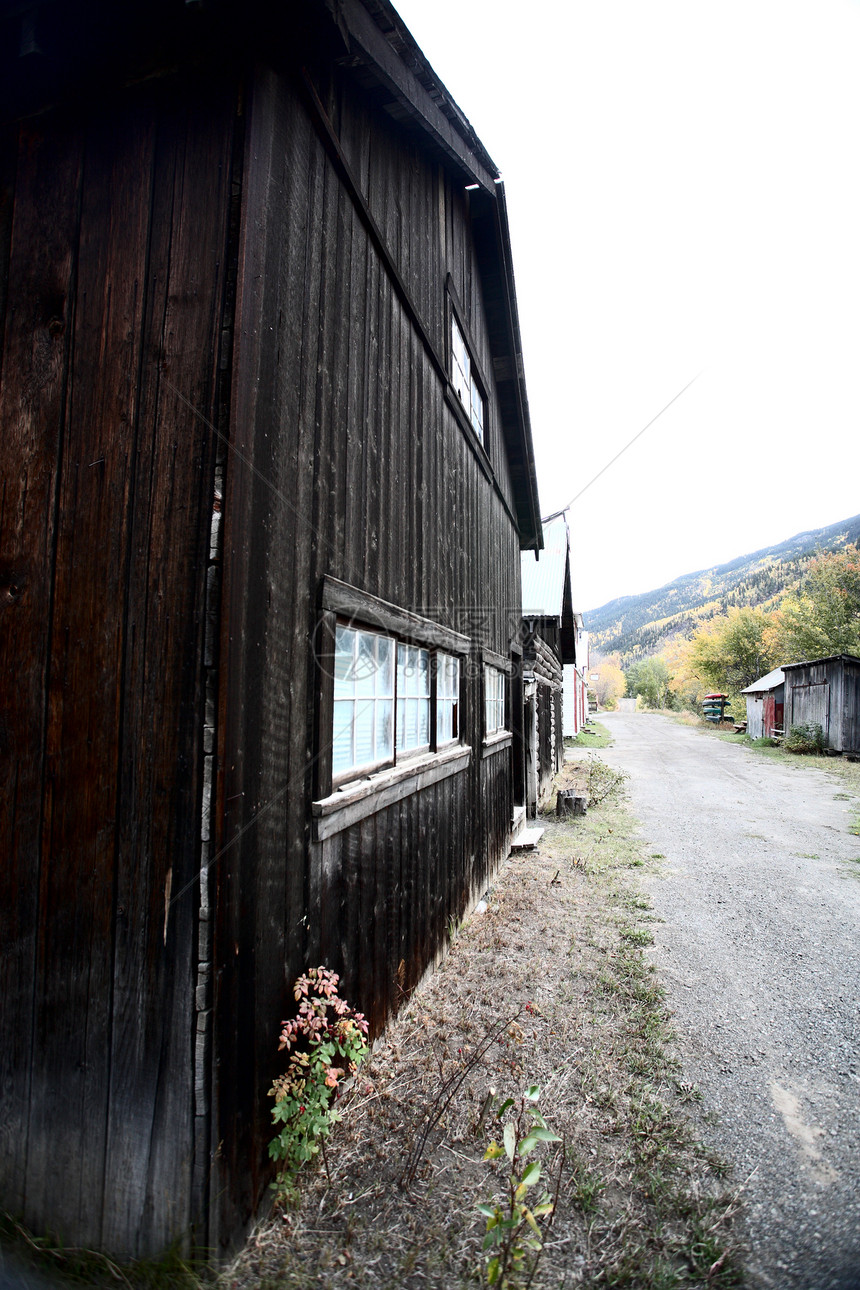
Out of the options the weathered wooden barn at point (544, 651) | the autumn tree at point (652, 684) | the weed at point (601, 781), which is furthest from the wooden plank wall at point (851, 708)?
the autumn tree at point (652, 684)

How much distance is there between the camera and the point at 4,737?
7.22 feet

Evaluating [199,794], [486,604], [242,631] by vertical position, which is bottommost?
[199,794]

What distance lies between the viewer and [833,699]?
1916cm

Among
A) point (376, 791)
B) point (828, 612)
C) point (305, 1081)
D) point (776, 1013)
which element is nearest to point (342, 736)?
point (376, 791)

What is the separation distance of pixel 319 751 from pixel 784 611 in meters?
40.0

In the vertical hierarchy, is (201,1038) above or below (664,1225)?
above

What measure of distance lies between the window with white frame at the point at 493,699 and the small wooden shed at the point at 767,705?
67.4ft

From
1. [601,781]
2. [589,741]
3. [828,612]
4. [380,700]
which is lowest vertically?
[589,741]

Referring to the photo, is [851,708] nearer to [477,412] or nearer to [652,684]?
[477,412]

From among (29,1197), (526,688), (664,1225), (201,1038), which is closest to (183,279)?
(201,1038)

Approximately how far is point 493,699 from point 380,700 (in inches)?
156

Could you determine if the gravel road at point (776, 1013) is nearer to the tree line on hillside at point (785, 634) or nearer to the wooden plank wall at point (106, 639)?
the wooden plank wall at point (106, 639)

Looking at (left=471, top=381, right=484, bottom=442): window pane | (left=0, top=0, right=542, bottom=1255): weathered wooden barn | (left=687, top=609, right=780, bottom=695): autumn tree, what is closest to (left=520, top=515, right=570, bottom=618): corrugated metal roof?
(left=471, top=381, right=484, bottom=442): window pane

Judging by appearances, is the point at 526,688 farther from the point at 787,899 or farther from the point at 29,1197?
the point at 29,1197
